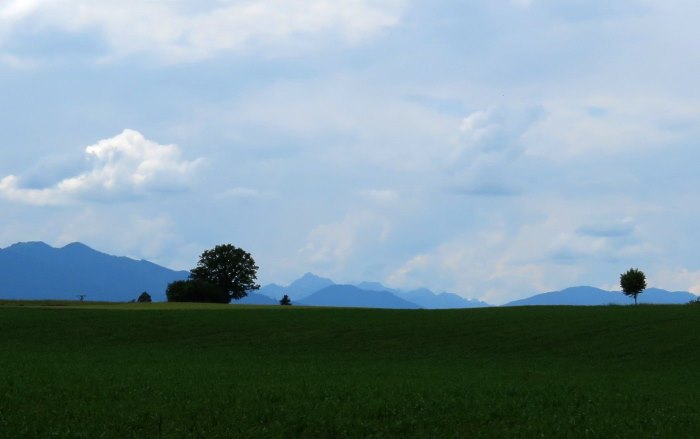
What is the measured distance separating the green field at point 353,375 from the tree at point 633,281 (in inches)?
1130

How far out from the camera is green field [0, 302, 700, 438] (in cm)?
2152

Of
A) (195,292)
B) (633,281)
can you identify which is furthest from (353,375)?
(195,292)

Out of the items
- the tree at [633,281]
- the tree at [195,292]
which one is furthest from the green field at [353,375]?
the tree at [195,292]

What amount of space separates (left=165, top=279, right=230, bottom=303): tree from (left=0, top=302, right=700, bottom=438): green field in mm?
68957

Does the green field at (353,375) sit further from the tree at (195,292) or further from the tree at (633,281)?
the tree at (195,292)

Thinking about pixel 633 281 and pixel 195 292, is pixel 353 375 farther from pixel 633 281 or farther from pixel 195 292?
pixel 195 292

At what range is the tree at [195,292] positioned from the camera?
491 ft

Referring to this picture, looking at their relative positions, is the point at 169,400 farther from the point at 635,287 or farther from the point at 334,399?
the point at 635,287

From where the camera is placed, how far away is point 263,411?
2270cm

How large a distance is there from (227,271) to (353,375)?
12869 centimetres

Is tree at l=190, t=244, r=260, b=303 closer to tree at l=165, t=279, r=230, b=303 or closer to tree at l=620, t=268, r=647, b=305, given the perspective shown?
tree at l=165, t=279, r=230, b=303

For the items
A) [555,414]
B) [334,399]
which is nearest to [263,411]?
[334,399]

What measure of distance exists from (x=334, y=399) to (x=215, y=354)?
2692 cm

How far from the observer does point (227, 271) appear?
533 feet
